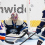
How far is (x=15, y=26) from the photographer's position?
1.35m

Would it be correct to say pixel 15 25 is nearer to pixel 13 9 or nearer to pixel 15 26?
pixel 15 26

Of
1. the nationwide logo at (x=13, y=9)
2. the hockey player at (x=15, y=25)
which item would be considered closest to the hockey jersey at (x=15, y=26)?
the hockey player at (x=15, y=25)

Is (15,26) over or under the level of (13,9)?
under

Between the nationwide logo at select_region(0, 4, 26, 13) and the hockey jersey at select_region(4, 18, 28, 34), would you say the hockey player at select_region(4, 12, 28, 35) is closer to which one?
the hockey jersey at select_region(4, 18, 28, 34)

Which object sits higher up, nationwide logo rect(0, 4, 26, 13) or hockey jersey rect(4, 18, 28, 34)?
nationwide logo rect(0, 4, 26, 13)

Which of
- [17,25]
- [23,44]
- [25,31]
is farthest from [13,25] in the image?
[23,44]

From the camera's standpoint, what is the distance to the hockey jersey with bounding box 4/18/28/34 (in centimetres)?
132

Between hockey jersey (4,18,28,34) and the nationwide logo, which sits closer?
hockey jersey (4,18,28,34)

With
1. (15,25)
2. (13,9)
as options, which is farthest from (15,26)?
(13,9)

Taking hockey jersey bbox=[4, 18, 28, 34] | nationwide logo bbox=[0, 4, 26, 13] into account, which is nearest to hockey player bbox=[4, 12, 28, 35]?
hockey jersey bbox=[4, 18, 28, 34]

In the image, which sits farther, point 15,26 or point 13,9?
point 13,9

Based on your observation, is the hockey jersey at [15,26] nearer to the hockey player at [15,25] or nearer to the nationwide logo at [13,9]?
the hockey player at [15,25]

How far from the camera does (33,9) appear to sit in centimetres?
186

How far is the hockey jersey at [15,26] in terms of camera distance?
1322 mm
